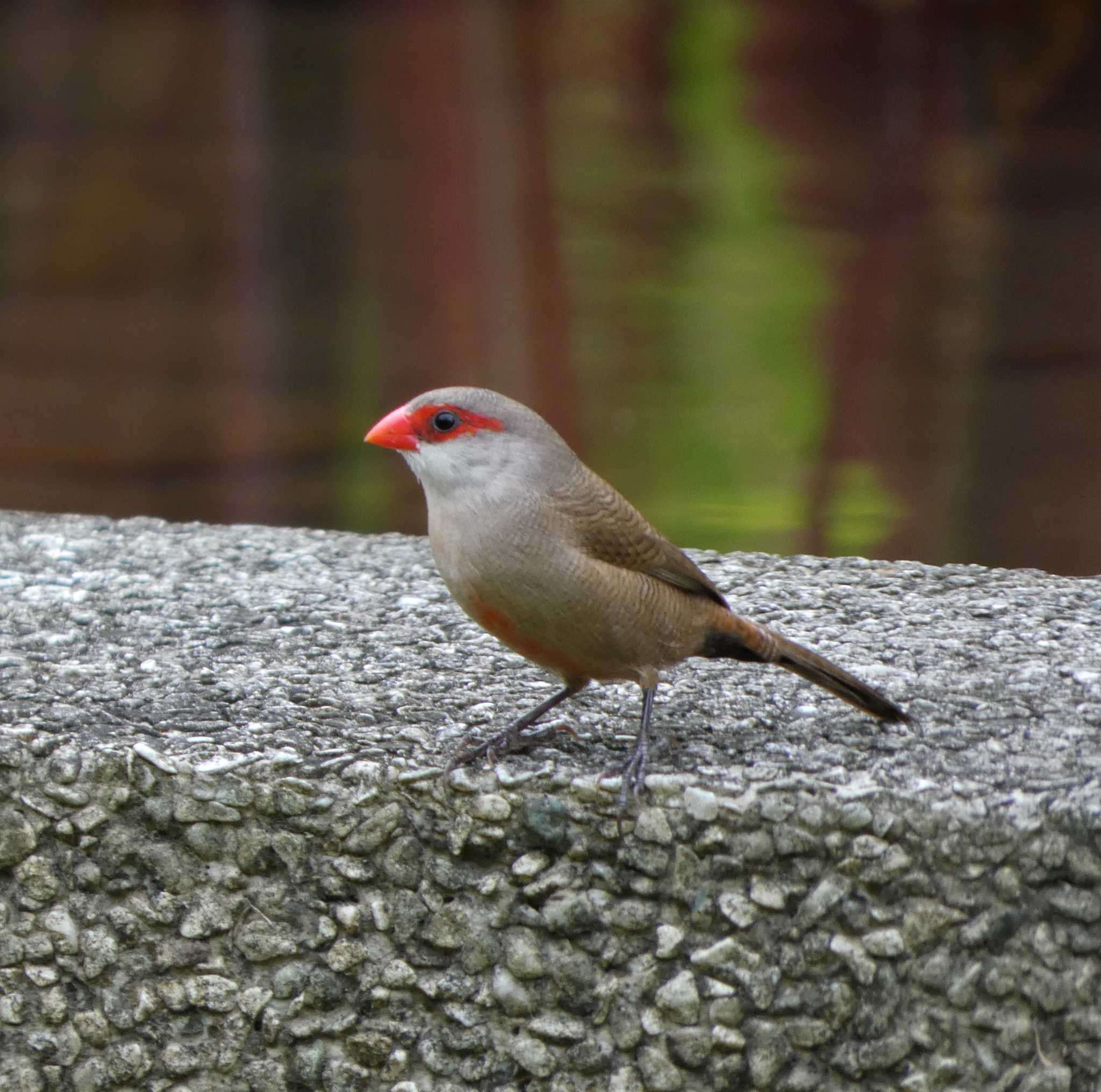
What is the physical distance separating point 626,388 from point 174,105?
8.41 ft

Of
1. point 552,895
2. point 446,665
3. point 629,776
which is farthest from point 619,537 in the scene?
point 446,665

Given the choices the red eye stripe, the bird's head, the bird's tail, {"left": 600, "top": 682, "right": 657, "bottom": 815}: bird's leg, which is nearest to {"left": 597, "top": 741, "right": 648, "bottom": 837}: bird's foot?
{"left": 600, "top": 682, "right": 657, "bottom": 815}: bird's leg

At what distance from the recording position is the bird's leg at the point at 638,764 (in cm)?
245

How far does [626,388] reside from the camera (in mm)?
7562

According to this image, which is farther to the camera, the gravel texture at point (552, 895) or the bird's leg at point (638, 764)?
the bird's leg at point (638, 764)

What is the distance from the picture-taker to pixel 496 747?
2.59 metres

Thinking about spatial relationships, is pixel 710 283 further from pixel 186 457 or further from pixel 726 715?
pixel 726 715

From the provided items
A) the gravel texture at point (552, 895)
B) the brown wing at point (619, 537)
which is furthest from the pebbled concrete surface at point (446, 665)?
the brown wing at point (619, 537)

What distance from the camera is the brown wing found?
2.57 metres

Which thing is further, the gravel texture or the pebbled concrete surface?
the pebbled concrete surface

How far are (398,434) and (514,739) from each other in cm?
57

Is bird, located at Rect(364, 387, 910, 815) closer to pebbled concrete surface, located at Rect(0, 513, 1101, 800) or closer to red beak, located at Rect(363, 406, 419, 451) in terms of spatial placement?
red beak, located at Rect(363, 406, 419, 451)

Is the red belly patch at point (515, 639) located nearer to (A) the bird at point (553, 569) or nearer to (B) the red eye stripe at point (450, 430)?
(A) the bird at point (553, 569)

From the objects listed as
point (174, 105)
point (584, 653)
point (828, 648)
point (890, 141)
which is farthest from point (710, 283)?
point (584, 653)
